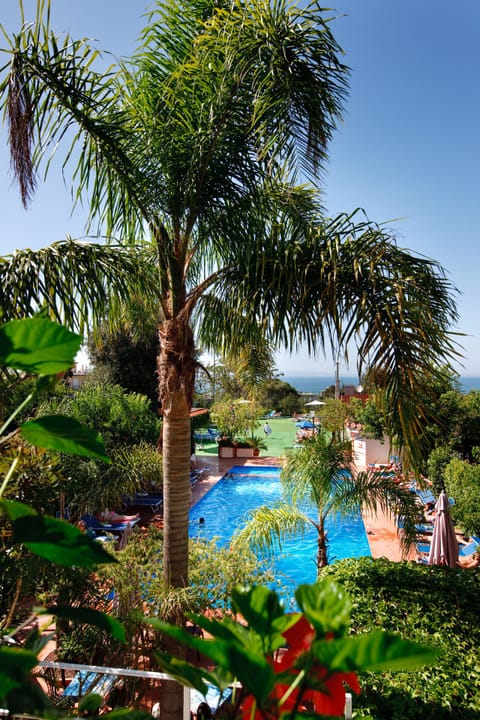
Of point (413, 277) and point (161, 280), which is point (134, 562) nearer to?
point (161, 280)

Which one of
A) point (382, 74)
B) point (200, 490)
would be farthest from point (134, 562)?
point (200, 490)

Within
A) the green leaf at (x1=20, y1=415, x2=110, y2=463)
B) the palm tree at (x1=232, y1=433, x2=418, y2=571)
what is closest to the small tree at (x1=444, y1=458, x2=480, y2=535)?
the palm tree at (x1=232, y1=433, x2=418, y2=571)

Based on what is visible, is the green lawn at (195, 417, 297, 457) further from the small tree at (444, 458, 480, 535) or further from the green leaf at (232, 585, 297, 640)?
the green leaf at (232, 585, 297, 640)

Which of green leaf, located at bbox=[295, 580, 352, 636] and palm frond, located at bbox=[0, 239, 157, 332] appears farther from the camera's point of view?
palm frond, located at bbox=[0, 239, 157, 332]

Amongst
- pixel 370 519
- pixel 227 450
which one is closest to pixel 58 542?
pixel 370 519

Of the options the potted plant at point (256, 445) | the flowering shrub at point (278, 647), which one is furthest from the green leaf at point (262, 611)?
the potted plant at point (256, 445)

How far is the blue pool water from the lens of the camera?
469 inches

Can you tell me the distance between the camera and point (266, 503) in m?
16.2

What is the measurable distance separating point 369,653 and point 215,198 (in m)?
5.25

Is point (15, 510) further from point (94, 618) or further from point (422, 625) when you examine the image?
point (422, 625)

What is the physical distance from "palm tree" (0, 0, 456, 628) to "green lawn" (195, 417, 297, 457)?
1548 cm

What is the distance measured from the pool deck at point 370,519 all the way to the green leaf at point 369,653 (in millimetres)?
8516

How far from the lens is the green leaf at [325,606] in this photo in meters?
0.47

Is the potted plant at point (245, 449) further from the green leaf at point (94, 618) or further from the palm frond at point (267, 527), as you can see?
the green leaf at point (94, 618)
